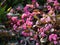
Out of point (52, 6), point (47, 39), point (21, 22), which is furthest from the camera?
point (52, 6)

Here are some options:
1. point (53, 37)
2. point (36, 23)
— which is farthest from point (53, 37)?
point (36, 23)

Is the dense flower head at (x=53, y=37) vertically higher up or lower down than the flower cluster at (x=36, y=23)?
lower down

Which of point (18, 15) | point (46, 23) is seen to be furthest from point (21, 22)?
point (46, 23)

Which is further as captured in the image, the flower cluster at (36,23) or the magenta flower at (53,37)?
the flower cluster at (36,23)

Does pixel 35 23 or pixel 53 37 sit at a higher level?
pixel 35 23

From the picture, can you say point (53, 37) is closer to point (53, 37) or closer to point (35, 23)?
point (53, 37)

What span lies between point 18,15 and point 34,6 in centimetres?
45

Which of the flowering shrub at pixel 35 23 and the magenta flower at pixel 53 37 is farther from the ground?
the flowering shrub at pixel 35 23

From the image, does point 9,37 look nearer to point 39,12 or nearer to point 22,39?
point 22,39

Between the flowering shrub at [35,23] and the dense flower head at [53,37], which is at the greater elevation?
the flowering shrub at [35,23]

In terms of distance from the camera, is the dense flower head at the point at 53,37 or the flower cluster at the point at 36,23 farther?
the flower cluster at the point at 36,23

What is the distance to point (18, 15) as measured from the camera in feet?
16.4

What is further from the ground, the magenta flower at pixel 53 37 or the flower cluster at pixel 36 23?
the flower cluster at pixel 36 23

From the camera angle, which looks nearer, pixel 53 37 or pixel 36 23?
pixel 53 37
